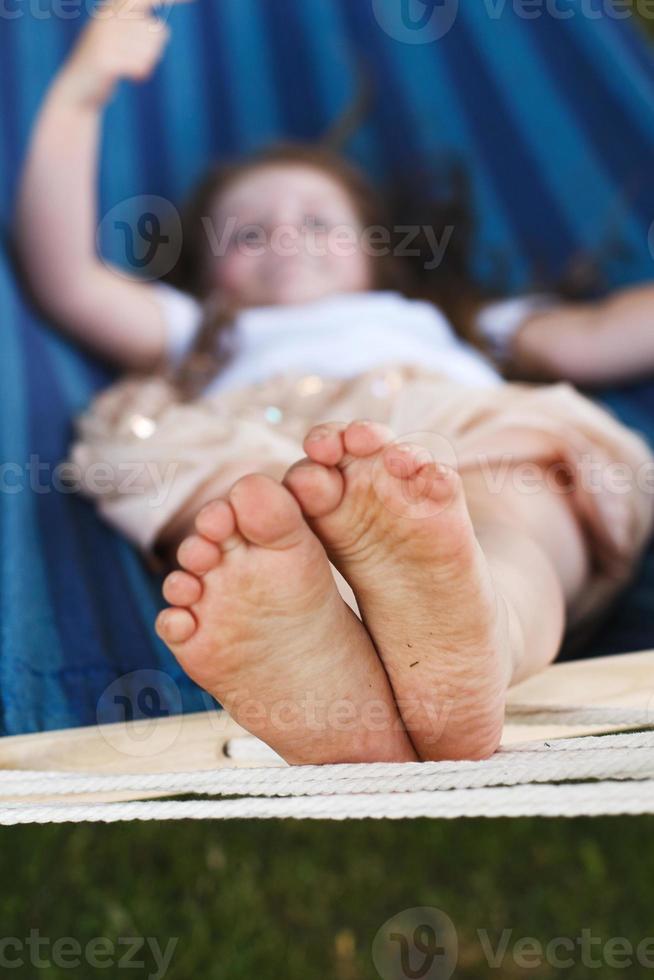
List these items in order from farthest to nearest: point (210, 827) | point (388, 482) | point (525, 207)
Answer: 1. point (525, 207)
2. point (210, 827)
3. point (388, 482)

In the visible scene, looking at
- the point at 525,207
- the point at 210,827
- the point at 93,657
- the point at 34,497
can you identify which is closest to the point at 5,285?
the point at 34,497

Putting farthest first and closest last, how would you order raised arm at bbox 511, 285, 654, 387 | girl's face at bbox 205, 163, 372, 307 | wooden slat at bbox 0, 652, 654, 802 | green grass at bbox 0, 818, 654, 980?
1. girl's face at bbox 205, 163, 372, 307
2. raised arm at bbox 511, 285, 654, 387
3. green grass at bbox 0, 818, 654, 980
4. wooden slat at bbox 0, 652, 654, 802

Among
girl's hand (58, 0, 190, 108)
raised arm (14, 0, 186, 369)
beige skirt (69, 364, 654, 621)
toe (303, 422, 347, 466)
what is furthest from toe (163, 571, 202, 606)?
girl's hand (58, 0, 190, 108)

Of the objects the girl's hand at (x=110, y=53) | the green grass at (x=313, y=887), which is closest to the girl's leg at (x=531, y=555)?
the green grass at (x=313, y=887)

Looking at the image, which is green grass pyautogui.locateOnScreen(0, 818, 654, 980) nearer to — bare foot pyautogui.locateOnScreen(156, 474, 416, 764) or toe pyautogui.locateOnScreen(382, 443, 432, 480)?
bare foot pyautogui.locateOnScreen(156, 474, 416, 764)

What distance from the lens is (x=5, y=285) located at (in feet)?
4.29

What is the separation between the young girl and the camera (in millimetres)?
629

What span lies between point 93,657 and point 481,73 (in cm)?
137

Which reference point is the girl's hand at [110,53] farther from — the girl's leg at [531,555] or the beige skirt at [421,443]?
the girl's leg at [531,555]

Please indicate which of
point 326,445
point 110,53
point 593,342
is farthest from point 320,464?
point 110,53

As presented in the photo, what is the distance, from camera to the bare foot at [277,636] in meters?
0.62

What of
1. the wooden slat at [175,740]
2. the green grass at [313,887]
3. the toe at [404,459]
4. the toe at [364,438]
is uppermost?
the toe at [364,438]

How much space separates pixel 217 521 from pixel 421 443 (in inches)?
18.0

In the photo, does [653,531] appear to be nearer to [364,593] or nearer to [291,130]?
[364,593]
